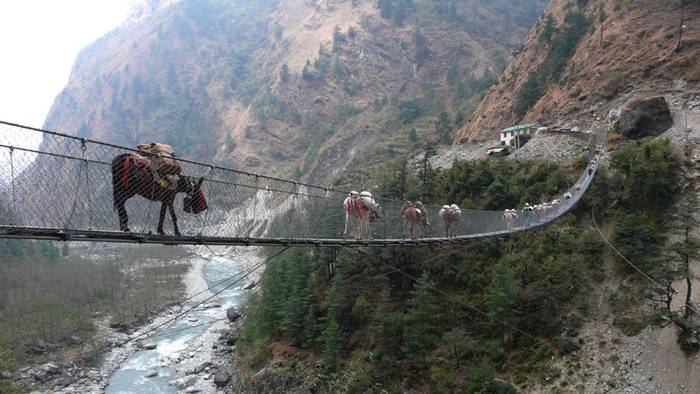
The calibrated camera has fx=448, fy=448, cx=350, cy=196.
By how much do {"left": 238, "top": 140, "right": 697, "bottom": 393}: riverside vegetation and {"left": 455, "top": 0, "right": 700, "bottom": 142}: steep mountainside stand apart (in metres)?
6.87

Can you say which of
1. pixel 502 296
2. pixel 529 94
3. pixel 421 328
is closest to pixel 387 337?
pixel 421 328

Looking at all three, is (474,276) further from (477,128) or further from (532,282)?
(477,128)

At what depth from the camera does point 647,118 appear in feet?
50.9

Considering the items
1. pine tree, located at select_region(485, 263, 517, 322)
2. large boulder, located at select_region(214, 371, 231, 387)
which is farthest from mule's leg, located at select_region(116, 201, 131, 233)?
large boulder, located at select_region(214, 371, 231, 387)

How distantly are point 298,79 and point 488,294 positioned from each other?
2247 inches

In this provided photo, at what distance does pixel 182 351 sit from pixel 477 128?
70.9 ft

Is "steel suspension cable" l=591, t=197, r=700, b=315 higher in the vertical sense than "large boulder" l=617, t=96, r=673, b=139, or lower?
lower

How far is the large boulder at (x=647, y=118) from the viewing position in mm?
15312

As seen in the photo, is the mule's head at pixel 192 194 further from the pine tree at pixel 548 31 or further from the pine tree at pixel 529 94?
the pine tree at pixel 548 31

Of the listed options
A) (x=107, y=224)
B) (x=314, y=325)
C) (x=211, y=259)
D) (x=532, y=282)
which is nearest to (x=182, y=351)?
(x=314, y=325)

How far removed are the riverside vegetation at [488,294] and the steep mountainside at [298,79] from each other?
18610 millimetres

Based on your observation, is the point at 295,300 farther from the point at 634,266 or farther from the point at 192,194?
the point at 192,194

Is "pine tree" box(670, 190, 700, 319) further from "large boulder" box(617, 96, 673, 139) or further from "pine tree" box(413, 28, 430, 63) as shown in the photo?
"pine tree" box(413, 28, 430, 63)

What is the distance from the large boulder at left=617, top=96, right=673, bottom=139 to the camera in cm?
1531
